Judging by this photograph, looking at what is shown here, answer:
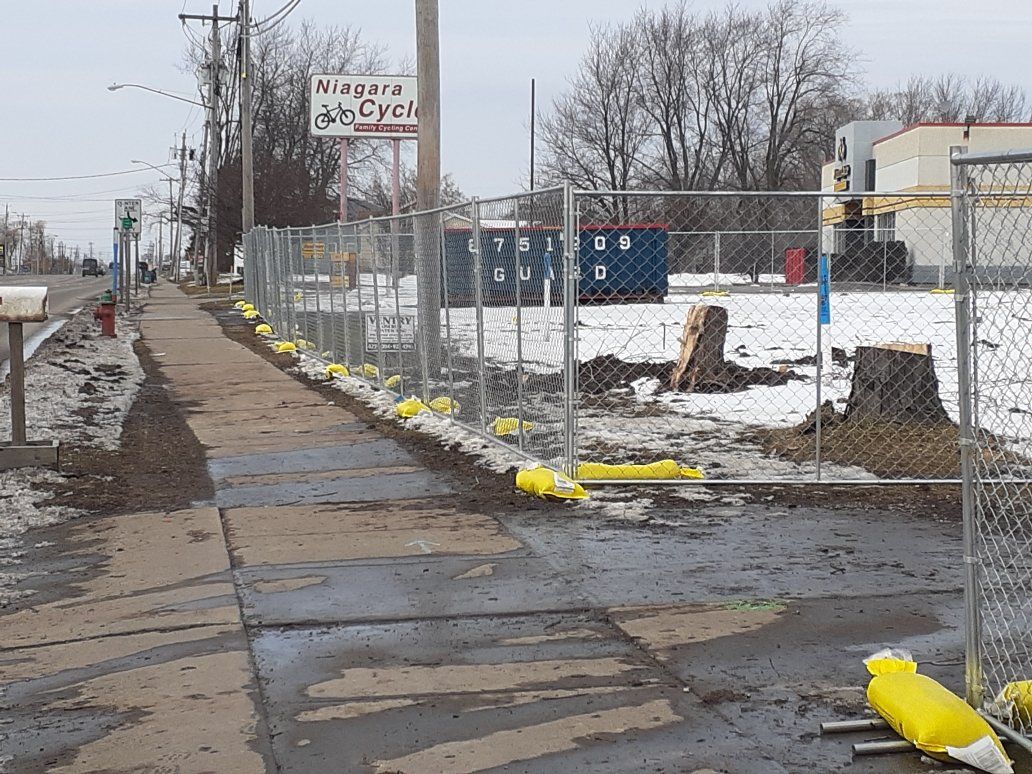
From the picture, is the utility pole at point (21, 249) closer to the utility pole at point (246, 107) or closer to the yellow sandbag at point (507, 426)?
the utility pole at point (246, 107)

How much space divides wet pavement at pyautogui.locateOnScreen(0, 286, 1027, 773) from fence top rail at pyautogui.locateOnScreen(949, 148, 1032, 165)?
1936mm

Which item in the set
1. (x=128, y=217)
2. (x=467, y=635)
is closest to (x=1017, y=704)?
(x=467, y=635)

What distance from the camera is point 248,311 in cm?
3259

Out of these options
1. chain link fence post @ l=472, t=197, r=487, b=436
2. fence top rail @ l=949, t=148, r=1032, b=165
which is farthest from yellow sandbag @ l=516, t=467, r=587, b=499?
fence top rail @ l=949, t=148, r=1032, b=165

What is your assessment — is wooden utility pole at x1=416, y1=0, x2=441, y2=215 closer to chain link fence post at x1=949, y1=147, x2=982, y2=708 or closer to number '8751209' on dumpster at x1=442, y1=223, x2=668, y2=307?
number '8751209' on dumpster at x1=442, y1=223, x2=668, y2=307

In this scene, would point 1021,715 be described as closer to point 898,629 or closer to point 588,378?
point 898,629

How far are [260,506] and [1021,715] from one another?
213 inches

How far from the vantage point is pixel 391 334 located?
14461mm

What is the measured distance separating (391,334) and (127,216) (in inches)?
885

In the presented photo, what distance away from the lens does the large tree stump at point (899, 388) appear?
10586mm

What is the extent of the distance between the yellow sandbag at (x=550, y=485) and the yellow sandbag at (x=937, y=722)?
4043 mm

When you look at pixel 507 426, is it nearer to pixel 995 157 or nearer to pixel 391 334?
pixel 391 334

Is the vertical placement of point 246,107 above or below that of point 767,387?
above

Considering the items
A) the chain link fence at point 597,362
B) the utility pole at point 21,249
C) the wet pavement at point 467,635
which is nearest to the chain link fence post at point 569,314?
the chain link fence at point 597,362
